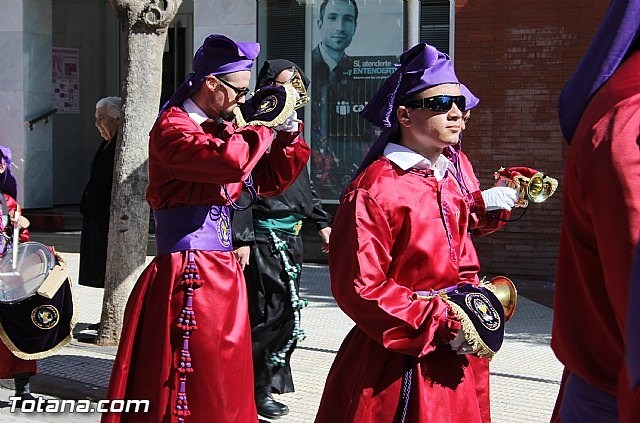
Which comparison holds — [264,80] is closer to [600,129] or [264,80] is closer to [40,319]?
[40,319]

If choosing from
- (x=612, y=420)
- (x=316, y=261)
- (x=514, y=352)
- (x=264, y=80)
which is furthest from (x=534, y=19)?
(x=612, y=420)

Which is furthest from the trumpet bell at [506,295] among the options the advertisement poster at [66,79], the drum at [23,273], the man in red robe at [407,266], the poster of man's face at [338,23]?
the advertisement poster at [66,79]

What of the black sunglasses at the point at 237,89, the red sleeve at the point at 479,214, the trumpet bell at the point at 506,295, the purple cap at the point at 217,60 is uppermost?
the purple cap at the point at 217,60

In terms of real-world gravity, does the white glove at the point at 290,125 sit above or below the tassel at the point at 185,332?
above

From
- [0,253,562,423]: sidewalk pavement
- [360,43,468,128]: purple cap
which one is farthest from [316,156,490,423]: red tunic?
[0,253,562,423]: sidewalk pavement

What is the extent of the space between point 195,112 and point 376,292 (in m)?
1.76

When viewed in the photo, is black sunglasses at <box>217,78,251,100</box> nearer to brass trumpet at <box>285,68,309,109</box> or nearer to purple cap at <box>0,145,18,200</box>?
brass trumpet at <box>285,68,309,109</box>

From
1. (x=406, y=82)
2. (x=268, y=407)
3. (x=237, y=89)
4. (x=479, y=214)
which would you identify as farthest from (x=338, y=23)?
(x=406, y=82)

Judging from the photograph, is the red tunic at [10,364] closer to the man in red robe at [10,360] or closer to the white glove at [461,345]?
the man in red robe at [10,360]

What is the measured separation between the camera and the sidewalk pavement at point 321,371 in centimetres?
652

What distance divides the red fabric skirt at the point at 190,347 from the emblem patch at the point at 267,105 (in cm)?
66

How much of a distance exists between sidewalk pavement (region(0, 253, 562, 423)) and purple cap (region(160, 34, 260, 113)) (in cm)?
222

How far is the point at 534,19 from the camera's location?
12164 mm

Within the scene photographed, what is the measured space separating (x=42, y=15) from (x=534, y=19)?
6.91 meters
